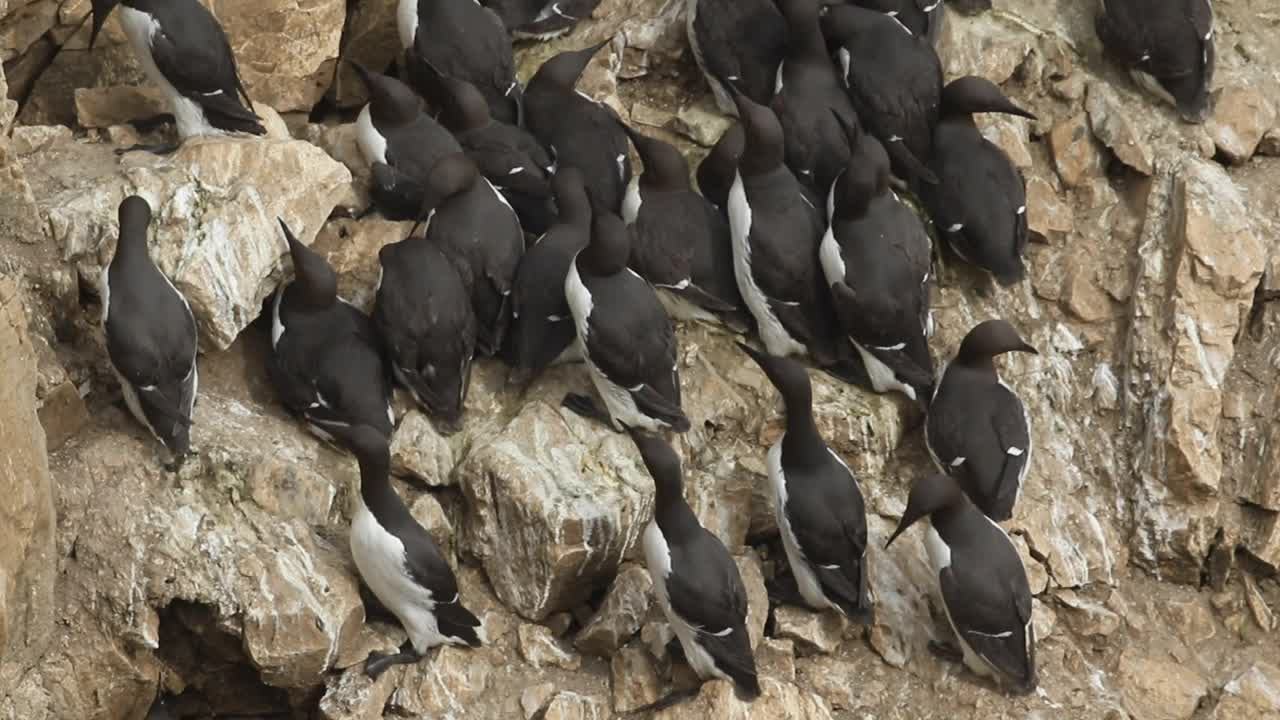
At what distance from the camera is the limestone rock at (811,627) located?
894cm

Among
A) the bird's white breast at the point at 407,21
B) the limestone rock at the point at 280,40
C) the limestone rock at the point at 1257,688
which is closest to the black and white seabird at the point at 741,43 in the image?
the bird's white breast at the point at 407,21

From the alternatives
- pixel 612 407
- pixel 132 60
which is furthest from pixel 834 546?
pixel 132 60

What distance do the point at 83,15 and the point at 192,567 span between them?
3.11 metres

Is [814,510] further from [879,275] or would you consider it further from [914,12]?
[914,12]

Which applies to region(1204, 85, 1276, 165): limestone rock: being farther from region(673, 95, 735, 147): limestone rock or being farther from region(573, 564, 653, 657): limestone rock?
region(573, 564, 653, 657): limestone rock

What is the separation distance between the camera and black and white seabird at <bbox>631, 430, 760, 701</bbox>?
27.5 ft

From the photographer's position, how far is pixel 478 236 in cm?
933

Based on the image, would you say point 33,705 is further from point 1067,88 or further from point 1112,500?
point 1067,88

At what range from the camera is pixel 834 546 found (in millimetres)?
8734

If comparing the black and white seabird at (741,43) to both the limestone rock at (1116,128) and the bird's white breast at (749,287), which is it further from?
the limestone rock at (1116,128)

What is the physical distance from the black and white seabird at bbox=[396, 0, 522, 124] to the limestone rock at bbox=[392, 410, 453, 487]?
6.31 feet

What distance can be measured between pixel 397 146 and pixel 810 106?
1901 mm

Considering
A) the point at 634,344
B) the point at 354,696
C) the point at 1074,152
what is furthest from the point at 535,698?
the point at 1074,152

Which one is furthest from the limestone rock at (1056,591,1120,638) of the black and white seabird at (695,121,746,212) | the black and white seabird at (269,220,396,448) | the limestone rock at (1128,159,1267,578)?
the black and white seabird at (269,220,396,448)
